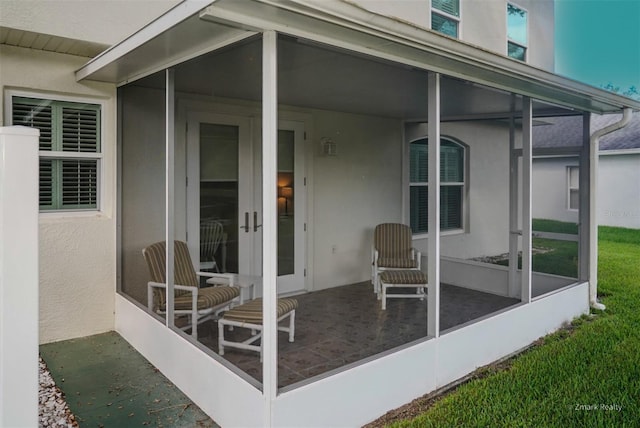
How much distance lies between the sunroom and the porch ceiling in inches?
0.8

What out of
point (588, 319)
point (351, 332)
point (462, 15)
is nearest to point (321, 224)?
point (351, 332)

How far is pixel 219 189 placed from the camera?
5.32m

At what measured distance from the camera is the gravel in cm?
299

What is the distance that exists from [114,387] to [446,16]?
763cm

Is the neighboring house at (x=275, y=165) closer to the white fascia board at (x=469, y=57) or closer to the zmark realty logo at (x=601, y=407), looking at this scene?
the white fascia board at (x=469, y=57)

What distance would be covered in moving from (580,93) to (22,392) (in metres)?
5.34

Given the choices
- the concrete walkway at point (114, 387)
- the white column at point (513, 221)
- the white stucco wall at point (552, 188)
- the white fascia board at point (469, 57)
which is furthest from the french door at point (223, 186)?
the white stucco wall at point (552, 188)

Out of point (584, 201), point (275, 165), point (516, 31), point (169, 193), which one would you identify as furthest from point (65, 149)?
point (516, 31)

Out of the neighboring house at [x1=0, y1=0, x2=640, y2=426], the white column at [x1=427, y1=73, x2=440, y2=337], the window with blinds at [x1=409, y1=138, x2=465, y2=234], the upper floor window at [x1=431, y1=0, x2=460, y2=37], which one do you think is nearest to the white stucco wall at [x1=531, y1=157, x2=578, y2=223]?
the neighboring house at [x1=0, y1=0, x2=640, y2=426]

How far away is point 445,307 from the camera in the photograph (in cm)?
484

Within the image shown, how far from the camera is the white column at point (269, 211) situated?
8.65 ft

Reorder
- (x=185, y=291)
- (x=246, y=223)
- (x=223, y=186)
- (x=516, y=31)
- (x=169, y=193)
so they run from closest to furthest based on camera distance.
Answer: (x=169, y=193)
(x=185, y=291)
(x=246, y=223)
(x=223, y=186)
(x=516, y=31)

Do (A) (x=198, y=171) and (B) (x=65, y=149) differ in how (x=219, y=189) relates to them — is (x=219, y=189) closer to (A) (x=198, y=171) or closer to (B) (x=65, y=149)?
(A) (x=198, y=171)

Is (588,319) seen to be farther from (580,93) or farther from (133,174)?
(133,174)
